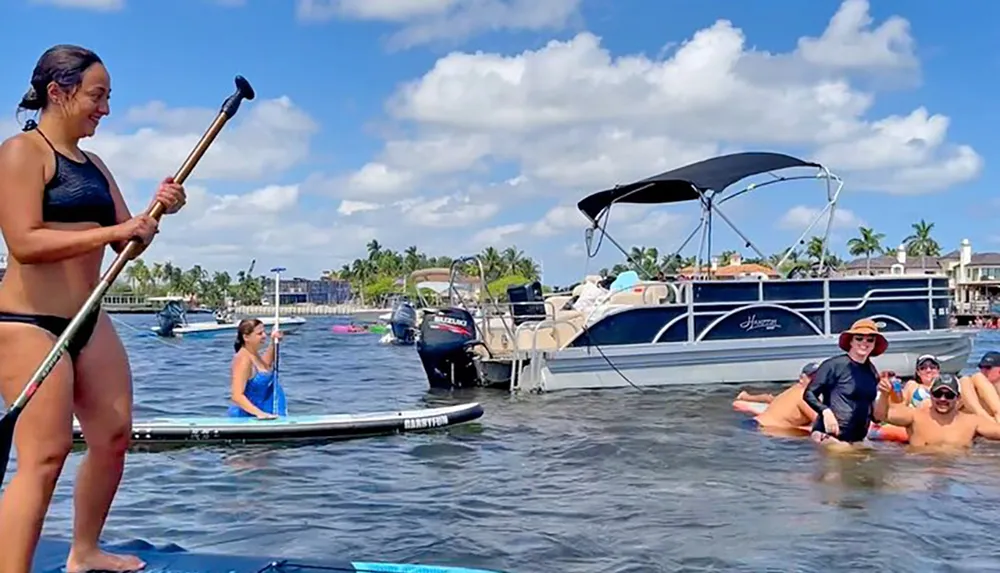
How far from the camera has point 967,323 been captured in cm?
6150

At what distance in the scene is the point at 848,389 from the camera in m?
8.62

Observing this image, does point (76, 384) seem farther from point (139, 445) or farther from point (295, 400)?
point (295, 400)

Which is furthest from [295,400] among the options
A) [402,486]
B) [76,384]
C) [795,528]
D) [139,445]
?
[76,384]

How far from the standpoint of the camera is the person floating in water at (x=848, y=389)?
27.9ft

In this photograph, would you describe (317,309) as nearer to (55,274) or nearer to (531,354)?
(531,354)

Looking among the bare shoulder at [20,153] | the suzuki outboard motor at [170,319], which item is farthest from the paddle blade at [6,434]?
the suzuki outboard motor at [170,319]

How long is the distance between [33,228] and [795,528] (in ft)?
16.9

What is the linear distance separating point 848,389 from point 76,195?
279 inches

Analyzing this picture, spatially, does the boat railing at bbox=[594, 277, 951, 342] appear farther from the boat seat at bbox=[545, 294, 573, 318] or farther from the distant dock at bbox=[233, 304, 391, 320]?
the distant dock at bbox=[233, 304, 391, 320]

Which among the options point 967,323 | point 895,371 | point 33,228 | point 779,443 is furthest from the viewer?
point 967,323

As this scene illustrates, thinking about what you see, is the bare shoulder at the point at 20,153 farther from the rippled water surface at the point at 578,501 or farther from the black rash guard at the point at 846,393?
the black rash guard at the point at 846,393

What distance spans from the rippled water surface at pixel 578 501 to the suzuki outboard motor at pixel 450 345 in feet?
12.7

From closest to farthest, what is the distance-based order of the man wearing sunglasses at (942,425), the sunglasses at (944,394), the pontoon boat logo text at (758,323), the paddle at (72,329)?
the paddle at (72,329) < the sunglasses at (944,394) < the man wearing sunglasses at (942,425) < the pontoon boat logo text at (758,323)

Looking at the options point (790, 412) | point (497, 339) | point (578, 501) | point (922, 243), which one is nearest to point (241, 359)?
point (578, 501)
